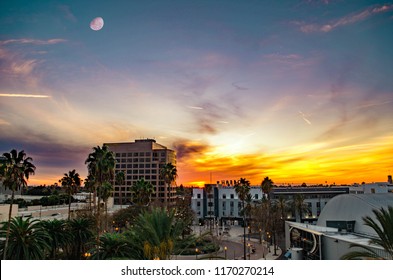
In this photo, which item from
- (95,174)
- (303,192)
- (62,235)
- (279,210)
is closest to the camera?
(62,235)

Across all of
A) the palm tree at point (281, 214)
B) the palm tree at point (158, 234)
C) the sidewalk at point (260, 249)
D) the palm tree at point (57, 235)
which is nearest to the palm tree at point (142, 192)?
the sidewalk at point (260, 249)

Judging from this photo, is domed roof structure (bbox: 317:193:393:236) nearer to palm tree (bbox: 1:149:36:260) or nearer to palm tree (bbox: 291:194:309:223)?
palm tree (bbox: 291:194:309:223)

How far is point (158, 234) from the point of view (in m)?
A: 6.37

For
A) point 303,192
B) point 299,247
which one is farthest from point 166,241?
point 303,192

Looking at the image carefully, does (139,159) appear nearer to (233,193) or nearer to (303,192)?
(233,193)

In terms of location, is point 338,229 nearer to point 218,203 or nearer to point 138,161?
point 218,203

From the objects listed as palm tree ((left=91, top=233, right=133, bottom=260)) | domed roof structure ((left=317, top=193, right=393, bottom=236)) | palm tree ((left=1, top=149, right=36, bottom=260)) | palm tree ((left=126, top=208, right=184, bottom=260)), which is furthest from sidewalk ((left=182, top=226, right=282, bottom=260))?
→ palm tree ((left=126, top=208, right=184, bottom=260))

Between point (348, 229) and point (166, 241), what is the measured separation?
36.9 ft

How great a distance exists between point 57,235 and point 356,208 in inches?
565

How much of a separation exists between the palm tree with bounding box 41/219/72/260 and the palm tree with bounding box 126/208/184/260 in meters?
7.25

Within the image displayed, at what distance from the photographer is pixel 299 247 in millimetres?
16141

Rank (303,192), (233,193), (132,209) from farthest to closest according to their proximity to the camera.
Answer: (233,193)
(303,192)
(132,209)

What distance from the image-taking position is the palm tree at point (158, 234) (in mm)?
5941

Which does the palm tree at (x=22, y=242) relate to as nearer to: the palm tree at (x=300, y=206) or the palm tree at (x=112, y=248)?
the palm tree at (x=112, y=248)
